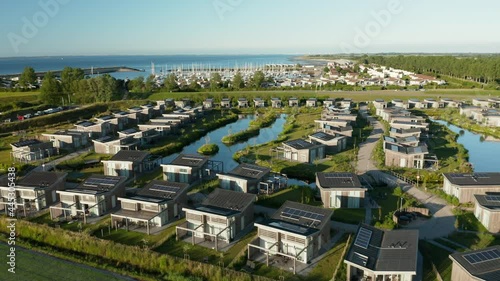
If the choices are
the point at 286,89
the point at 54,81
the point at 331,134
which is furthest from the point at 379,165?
the point at 54,81

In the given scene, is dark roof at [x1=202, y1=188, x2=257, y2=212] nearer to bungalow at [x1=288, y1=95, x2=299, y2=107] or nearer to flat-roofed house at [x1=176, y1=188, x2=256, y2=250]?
flat-roofed house at [x1=176, y1=188, x2=256, y2=250]

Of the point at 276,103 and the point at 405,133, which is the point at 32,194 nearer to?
the point at 405,133

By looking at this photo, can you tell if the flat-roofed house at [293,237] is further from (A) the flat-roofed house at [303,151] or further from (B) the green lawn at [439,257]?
(A) the flat-roofed house at [303,151]

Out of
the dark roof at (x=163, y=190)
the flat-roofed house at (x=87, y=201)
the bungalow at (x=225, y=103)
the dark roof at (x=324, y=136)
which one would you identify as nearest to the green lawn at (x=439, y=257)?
the dark roof at (x=163, y=190)

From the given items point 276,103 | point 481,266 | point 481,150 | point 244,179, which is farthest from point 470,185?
point 276,103

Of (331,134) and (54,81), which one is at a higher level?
(54,81)

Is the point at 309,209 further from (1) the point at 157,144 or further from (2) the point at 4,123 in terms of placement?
(2) the point at 4,123
